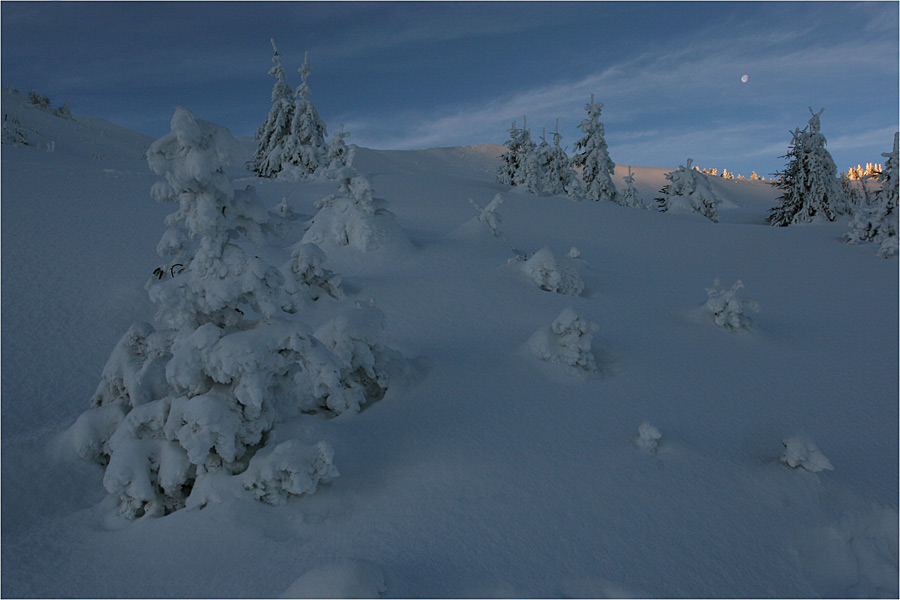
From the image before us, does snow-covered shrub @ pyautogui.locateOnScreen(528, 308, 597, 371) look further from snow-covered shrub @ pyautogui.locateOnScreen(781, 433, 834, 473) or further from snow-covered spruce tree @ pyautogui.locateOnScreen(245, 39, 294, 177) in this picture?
snow-covered spruce tree @ pyautogui.locateOnScreen(245, 39, 294, 177)

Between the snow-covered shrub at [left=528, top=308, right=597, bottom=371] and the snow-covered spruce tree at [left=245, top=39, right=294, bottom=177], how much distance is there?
2440 cm

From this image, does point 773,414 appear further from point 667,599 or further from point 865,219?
point 865,219

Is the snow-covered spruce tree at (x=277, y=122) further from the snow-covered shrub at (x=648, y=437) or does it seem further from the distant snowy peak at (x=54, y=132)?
the snow-covered shrub at (x=648, y=437)

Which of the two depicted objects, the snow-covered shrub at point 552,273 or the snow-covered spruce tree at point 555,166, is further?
the snow-covered spruce tree at point 555,166

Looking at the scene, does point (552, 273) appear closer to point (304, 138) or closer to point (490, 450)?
point (490, 450)

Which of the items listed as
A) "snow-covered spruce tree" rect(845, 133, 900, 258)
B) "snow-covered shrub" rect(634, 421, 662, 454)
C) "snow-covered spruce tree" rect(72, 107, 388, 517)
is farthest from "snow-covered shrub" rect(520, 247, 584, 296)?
"snow-covered spruce tree" rect(845, 133, 900, 258)

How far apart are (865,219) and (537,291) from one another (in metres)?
15.1

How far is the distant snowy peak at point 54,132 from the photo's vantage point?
26.6 m

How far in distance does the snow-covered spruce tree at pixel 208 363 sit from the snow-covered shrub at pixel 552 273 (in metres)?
6.41

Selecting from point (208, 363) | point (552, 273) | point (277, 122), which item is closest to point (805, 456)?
point (552, 273)

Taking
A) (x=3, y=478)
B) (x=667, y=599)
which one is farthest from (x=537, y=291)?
(x=3, y=478)

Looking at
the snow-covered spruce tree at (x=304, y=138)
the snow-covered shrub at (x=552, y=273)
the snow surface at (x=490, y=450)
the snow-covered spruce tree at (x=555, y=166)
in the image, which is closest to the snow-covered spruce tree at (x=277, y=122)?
the snow-covered spruce tree at (x=304, y=138)

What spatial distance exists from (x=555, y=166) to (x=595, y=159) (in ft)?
7.46

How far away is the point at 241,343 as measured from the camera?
187 inches
